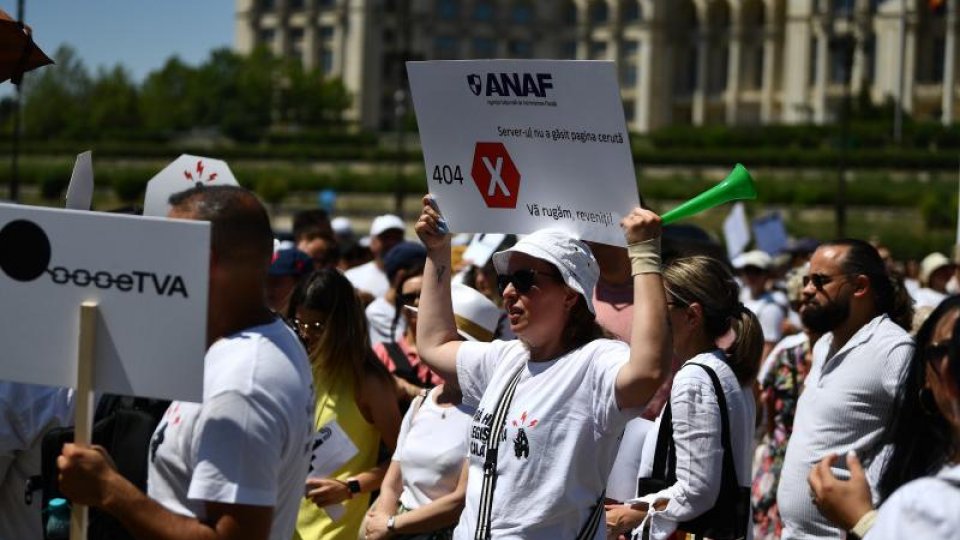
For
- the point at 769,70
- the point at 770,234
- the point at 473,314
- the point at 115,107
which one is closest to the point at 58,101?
the point at 115,107

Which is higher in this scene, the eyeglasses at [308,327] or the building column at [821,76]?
the building column at [821,76]

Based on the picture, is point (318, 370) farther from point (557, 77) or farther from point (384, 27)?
point (384, 27)

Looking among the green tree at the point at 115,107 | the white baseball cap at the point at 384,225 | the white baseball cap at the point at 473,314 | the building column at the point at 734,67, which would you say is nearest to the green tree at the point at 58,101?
the green tree at the point at 115,107

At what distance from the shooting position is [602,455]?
13.7 feet

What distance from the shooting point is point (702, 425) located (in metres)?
4.63

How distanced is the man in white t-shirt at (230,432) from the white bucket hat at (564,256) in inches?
37.6

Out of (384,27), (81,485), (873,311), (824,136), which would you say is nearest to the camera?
(81,485)

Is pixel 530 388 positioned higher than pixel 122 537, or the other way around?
pixel 530 388

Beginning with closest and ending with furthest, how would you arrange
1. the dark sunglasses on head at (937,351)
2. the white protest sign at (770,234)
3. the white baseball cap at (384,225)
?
the dark sunglasses on head at (937,351) < the white baseball cap at (384,225) < the white protest sign at (770,234)

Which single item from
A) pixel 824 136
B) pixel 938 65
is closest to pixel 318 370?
pixel 824 136

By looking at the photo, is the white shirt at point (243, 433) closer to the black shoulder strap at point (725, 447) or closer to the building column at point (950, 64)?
the black shoulder strap at point (725, 447)

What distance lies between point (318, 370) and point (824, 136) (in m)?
58.1

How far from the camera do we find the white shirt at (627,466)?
5.20 metres

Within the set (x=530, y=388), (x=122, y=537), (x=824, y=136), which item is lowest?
(x=122, y=537)
